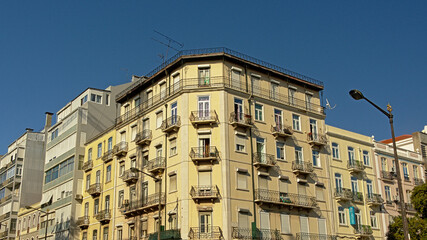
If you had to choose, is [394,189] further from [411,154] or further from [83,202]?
[83,202]

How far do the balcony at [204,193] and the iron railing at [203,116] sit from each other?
5884 mm

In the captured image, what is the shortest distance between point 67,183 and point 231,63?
91.9ft

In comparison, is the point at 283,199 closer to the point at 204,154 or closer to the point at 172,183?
the point at 204,154

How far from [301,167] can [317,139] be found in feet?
13.8

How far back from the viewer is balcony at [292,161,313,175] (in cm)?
4669

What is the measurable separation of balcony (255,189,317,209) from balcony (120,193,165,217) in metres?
8.69

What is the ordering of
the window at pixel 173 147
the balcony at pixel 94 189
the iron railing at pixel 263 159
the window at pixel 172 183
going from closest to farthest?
the window at pixel 172 183, the iron railing at pixel 263 159, the window at pixel 173 147, the balcony at pixel 94 189

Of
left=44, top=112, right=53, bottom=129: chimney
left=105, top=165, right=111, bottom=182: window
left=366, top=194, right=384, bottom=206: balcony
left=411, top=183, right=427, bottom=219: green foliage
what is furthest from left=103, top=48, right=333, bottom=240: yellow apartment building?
left=44, top=112, right=53, bottom=129: chimney

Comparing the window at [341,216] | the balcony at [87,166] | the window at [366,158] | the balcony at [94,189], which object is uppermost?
the balcony at [87,166]

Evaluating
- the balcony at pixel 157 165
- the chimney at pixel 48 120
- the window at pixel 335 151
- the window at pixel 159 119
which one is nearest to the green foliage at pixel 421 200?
the window at pixel 335 151

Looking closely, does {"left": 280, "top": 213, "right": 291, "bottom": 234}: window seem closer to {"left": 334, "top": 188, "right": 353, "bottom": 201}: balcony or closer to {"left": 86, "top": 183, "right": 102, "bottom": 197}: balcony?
{"left": 334, "top": 188, "right": 353, "bottom": 201}: balcony

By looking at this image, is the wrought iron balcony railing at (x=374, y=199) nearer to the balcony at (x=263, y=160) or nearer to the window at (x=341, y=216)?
the window at (x=341, y=216)

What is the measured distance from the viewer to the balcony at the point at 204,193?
41.0 meters

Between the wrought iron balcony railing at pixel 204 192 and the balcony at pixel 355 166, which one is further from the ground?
the balcony at pixel 355 166
